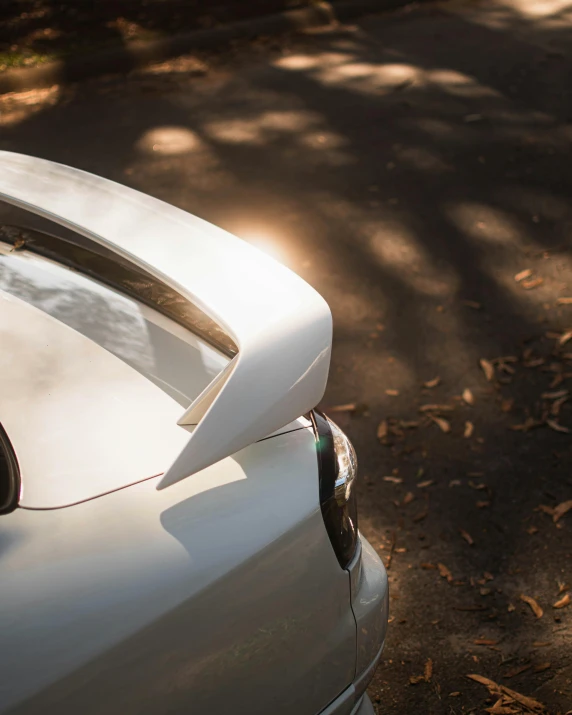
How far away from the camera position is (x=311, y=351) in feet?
5.47

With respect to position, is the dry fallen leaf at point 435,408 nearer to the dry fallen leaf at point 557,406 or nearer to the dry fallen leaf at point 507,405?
the dry fallen leaf at point 507,405

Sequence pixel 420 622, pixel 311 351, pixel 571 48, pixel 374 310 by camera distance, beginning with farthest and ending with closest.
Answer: pixel 571 48
pixel 374 310
pixel 420 622
pixel 311 351

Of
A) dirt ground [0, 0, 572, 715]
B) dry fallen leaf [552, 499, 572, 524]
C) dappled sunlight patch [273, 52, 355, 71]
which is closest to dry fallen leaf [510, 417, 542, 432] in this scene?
dirt ground [0, 0, 572, 715]

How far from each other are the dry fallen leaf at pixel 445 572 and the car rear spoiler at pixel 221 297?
152cm

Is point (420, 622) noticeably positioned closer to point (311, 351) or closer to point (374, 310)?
point (311, 351)

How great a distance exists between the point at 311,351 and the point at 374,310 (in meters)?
2.67

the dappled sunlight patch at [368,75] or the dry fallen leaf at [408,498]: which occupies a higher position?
the dappled sunlight patch at [368,75]

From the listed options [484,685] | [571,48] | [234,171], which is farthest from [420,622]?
[571,48]

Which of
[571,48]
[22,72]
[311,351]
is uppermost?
[311,351]

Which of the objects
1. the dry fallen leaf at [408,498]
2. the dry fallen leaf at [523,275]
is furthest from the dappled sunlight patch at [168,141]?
the dry fallen leaf at [408,498]

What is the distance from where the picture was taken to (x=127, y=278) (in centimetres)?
227

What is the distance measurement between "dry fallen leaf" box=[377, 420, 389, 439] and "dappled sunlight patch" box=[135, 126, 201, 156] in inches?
127

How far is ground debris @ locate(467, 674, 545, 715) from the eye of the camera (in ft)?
7.91

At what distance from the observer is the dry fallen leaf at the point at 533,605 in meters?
2.73
